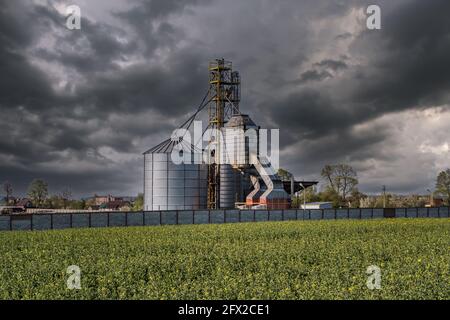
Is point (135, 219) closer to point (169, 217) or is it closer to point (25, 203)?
point (169, 217)

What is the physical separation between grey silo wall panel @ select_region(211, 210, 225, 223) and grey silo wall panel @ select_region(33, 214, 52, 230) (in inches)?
666

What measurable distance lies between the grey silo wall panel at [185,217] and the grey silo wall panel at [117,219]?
590 cm

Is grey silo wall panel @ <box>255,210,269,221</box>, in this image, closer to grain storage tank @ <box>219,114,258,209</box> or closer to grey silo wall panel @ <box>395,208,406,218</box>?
grain storage tank @ <box>219,114,258,209</box>

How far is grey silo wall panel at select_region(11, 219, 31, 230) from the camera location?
45469mm

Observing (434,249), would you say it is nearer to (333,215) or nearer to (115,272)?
(115,272)

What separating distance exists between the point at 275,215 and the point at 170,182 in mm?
16970

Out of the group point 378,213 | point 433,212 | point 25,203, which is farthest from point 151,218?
point 25,203

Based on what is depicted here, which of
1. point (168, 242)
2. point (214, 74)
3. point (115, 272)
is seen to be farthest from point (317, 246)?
point (214, 74)

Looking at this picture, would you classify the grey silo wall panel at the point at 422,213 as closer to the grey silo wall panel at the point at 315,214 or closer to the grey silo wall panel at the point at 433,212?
the grey silo wall panel at the point at 433,212

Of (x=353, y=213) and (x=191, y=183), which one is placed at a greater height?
(x=191, y=183)

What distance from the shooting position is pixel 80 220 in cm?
4894

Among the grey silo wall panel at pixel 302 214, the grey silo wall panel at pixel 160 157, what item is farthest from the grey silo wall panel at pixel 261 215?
the grey silo wall panel at pixel 160 157

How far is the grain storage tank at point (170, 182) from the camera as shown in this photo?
2736 inches
